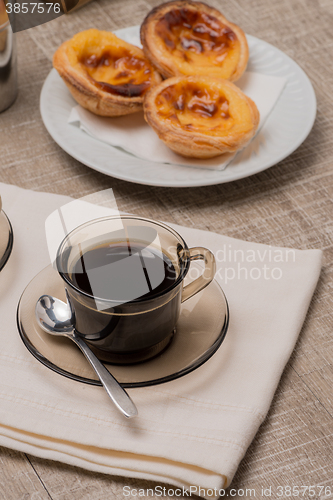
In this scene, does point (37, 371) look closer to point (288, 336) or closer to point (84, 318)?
point (84, 318)

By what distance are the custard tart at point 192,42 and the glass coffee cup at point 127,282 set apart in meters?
0.63

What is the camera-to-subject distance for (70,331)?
0.69 meters

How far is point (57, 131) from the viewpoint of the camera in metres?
1.14

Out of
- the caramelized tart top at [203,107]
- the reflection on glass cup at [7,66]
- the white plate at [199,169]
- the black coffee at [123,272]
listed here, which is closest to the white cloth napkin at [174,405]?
the black coffee at [123,272]

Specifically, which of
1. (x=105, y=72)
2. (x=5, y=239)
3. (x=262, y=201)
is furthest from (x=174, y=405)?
(x=105, y=72)

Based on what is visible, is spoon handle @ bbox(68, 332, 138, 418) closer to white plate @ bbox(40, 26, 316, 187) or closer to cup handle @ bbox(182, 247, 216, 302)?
cup handle @ bbox(182, 247, 216, 302)

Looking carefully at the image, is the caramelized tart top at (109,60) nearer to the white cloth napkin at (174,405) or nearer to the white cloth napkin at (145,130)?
the white cloth napkin at (145,130)

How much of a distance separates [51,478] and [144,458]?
0.12m

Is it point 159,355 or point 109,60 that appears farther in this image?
point 109,60

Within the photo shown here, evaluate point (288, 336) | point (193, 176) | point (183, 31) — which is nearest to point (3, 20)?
point (183, 31)

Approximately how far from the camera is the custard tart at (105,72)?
1153 millimetres

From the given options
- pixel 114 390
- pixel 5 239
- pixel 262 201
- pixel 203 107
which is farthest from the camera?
pixel 203 107

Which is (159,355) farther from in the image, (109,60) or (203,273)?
(109,60)

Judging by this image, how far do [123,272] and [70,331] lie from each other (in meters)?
0.11
